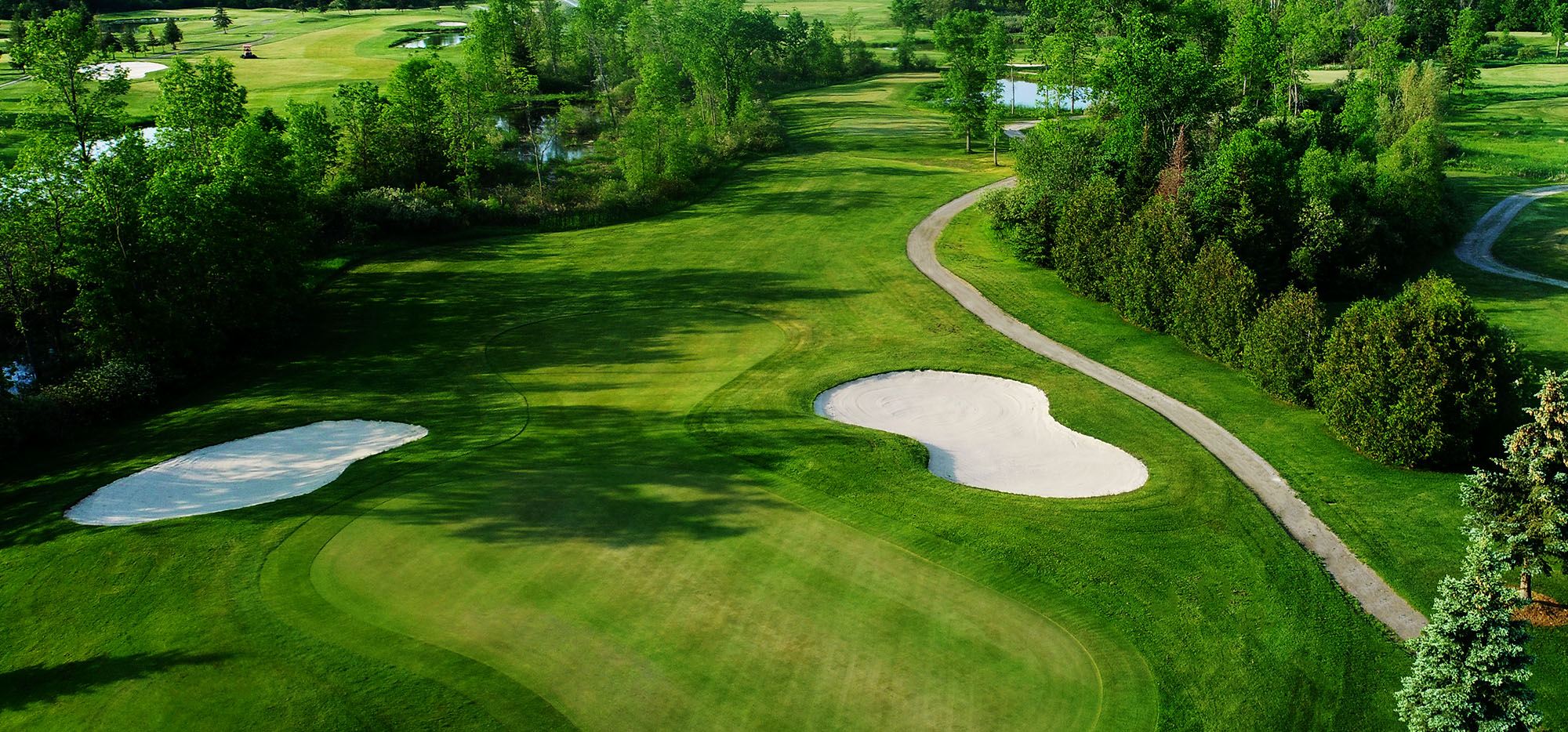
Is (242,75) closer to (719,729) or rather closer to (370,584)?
(370,584)

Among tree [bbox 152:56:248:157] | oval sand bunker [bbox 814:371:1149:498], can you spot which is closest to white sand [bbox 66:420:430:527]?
oval sand bunker [bbox 814:371:1149:498]

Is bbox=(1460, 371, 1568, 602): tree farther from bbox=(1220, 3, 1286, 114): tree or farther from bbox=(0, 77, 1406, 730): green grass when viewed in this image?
bbox=(1220, 3, 1286, 114): tree

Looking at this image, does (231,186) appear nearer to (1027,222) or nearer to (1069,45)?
(1027,222)

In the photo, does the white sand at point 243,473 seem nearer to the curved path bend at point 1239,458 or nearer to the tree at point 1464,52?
the curved path bend at point 1239,458

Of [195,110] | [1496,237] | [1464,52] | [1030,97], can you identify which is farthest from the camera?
[1030,97]

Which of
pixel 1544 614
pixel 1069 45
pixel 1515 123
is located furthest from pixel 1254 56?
pixel 1544 614

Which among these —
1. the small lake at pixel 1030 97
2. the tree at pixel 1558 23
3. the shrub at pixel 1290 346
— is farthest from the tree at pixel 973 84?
the tree at pixel 1558 23
